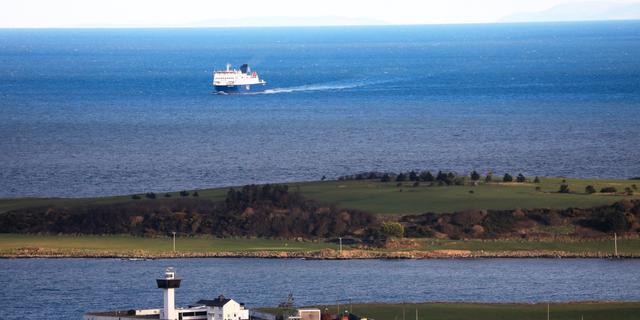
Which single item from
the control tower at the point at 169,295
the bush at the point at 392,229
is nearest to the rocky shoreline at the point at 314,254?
the bush at the point at 392,229

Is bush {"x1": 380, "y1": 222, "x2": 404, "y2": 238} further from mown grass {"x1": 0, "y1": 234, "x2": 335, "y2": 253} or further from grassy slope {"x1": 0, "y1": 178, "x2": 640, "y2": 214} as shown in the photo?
grassy slope {"x1": 0, "y1": 178, "x2": 640, "y2": 214}

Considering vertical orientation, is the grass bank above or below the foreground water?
above

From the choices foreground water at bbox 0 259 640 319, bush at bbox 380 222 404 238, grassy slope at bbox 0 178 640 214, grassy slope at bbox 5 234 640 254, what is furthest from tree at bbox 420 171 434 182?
foreground water at bbox 0 259 640 319

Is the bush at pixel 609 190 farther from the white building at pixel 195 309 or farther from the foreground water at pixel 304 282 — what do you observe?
the white building at pixel 195 309

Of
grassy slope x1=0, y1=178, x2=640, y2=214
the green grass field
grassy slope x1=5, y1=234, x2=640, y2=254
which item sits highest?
grassy slope x1=0, y1=178, x2=640, y2=214

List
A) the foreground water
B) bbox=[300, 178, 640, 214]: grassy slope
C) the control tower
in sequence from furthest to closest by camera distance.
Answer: bbox=[300, 178, 640, 214]: grassy slope → the foreground water → the control tower
